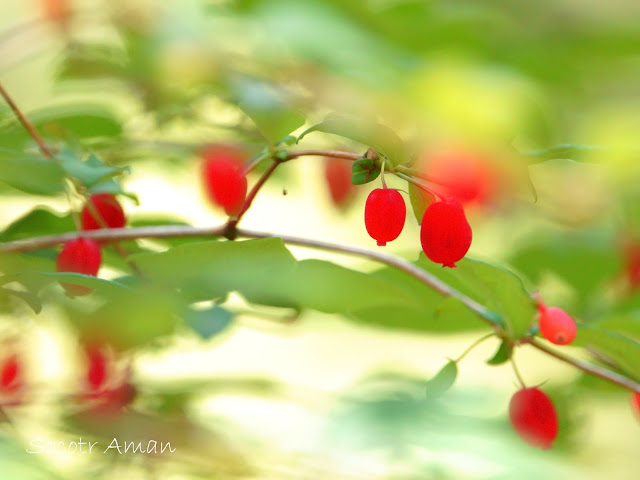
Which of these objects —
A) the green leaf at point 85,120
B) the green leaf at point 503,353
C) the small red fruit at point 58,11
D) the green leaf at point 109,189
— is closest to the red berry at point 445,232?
the green leaf at point 503,353

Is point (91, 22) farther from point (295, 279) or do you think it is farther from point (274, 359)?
point (274, 359)

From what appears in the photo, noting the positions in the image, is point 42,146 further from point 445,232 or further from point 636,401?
point 636,401

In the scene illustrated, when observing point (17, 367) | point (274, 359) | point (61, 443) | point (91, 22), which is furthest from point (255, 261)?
point (274, 359)

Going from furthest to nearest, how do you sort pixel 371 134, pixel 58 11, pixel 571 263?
pixel 58 11 < pixel 571 263 < pixel 371 134

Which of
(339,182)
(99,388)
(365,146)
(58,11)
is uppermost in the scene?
(58,11)

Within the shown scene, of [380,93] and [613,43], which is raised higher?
[613,43]

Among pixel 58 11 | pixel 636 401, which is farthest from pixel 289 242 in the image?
pixel 58 11

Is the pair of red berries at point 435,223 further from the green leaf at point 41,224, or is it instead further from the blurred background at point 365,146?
the green leaf at point 41,224
